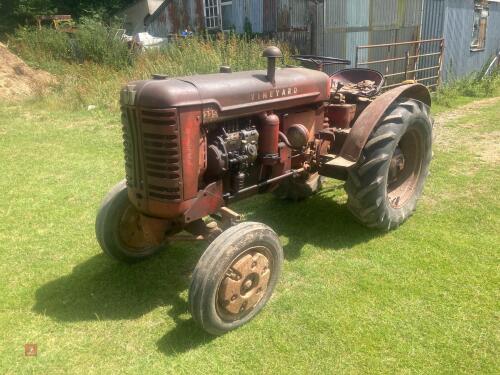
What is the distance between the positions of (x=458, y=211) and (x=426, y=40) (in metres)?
7.12

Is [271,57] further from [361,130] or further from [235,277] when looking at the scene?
[235,277]

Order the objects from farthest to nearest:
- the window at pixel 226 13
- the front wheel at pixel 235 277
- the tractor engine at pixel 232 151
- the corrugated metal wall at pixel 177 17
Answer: the corrugated metal wall at pixel 177 17 → the window at pixel 226 13 → the tractor engine at pixel 232 151 → the front wheel at pixel 235 277

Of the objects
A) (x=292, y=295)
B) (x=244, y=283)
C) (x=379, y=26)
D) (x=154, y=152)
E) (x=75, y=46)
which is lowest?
(x=292, y=295)

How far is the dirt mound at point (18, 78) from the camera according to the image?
11.3 meters

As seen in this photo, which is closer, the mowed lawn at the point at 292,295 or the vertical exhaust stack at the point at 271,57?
the mowed lawn at the point at 292,295

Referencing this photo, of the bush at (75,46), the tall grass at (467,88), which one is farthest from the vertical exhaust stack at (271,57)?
the bush at (75,46)

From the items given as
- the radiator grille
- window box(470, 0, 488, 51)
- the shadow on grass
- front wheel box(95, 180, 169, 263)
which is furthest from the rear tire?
window box(470, 0, 488, 51)

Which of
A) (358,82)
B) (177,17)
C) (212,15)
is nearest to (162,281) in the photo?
(358,82)

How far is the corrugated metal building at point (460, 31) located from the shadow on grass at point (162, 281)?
26.4ft

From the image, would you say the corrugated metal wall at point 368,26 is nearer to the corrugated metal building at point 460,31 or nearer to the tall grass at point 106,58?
the corrugated metal building at point 460,31

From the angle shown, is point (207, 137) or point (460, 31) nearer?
point (207, 137)

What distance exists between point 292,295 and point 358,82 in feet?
8.74

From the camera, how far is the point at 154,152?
8.72 feet

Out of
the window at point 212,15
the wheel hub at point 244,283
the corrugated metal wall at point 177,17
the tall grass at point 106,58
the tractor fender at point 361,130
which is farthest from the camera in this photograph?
the corrugated metal wall at point 177,17
